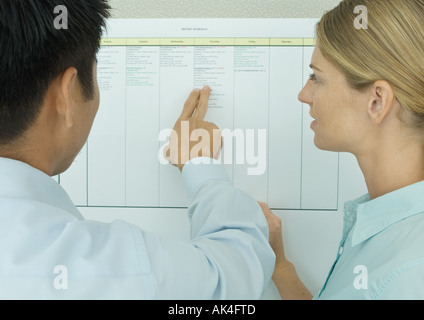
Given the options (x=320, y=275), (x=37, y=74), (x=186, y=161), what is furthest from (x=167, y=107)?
(x=320, y=275)

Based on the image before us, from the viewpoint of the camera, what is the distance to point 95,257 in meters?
0.50

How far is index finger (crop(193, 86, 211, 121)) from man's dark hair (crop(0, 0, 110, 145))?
12.2 inches

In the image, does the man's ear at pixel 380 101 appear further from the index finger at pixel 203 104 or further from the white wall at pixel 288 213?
the index finger at pixel 203 104

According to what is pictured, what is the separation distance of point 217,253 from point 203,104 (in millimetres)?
368

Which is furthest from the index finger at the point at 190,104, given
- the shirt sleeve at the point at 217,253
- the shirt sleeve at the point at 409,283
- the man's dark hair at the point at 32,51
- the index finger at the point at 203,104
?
the shirt sleeve at the point at 409,283

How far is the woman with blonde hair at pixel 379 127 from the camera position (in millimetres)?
581

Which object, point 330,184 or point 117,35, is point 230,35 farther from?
point 330,184

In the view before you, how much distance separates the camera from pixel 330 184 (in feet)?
2.82

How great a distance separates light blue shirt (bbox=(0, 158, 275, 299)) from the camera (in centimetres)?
47

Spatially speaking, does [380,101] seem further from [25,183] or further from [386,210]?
[25,183]

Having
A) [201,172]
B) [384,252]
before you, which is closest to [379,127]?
[384,252]

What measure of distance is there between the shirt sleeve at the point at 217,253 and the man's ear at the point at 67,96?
0.63 ft

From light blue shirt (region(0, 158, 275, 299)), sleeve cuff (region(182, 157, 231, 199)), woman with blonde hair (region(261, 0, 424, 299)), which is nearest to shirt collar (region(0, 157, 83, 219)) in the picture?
light blue shirt (region(0, 158, 275, 299))

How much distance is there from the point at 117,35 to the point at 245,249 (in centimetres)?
53
